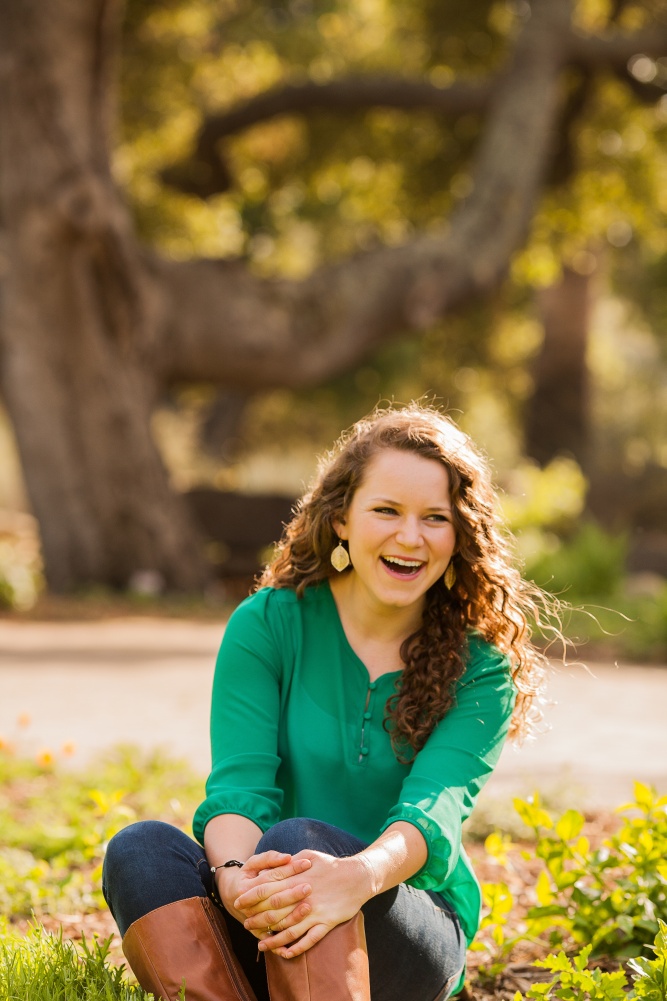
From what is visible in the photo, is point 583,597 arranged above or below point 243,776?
below

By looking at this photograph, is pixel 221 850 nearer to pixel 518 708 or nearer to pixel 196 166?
pixel 518 708

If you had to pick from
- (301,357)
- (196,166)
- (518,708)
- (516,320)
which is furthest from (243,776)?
(516,320)

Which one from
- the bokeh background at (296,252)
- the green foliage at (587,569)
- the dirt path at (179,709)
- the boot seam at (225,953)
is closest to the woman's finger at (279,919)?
the boot seam at (225,953)

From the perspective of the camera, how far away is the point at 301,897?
79.8 inches

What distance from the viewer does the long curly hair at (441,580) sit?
2.43m

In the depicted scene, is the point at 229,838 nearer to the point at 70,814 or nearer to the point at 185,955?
the point at 185,955

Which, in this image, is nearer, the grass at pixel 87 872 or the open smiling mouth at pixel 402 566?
the grass at pixel 87 872

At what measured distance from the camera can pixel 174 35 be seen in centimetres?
1444

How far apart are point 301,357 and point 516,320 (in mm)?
11110

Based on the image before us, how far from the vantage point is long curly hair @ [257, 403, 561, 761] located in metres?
2.43

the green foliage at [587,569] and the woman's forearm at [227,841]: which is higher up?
the woman's forearm at [227,841]

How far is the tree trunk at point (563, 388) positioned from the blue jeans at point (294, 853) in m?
16.4

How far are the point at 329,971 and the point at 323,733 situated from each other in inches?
21.9

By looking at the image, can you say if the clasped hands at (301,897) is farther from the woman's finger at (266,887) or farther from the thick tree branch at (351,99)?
the thick tree branch at (351,99)
